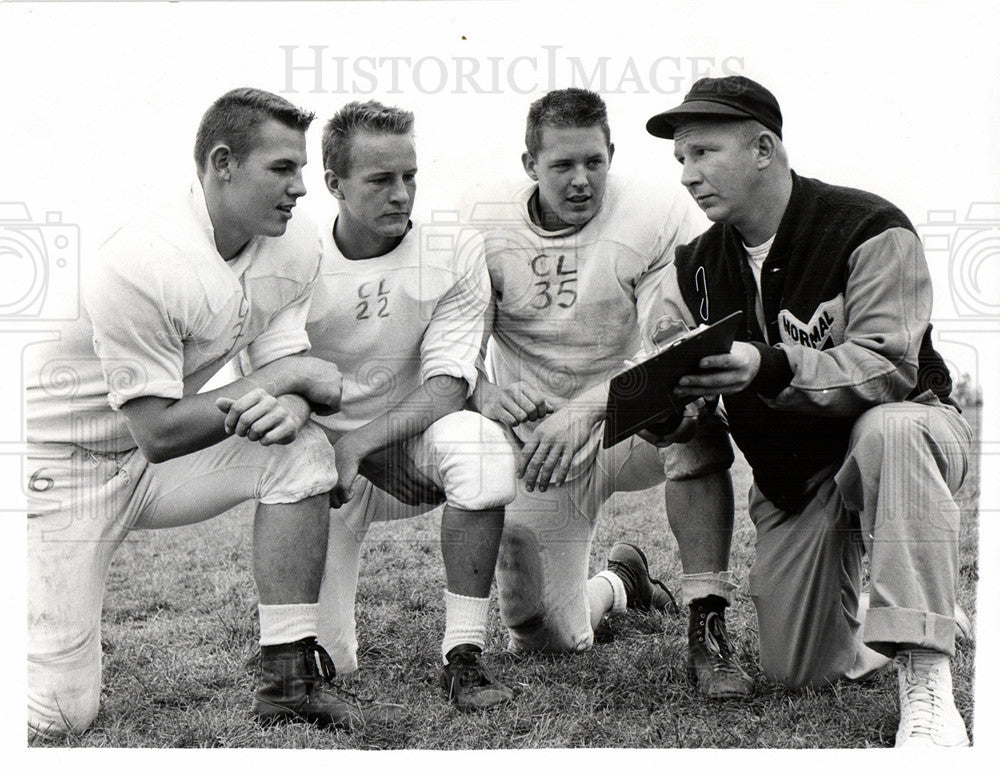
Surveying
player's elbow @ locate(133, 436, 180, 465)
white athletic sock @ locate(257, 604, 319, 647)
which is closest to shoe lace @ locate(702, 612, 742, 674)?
white athletic sock @ locate(257, 604, 319, 647)

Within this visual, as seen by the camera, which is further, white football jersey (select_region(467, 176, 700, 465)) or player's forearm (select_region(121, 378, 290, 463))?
white football jersey (select_region(467, 176, 700, 465))

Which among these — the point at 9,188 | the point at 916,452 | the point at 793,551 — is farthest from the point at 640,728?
the point at 9,188

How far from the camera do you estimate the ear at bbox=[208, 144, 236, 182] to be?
11.4 feet

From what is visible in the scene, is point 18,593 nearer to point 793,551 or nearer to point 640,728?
point 640,728

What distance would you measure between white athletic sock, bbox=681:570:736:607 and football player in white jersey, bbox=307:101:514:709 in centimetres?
64

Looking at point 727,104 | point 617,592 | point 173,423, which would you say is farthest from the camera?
point 617,592

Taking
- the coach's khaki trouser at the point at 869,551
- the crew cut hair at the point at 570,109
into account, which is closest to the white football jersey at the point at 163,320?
the crew cut hair at the point at 570,109

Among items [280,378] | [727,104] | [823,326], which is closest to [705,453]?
[823,326]

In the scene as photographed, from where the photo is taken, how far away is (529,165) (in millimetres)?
3887

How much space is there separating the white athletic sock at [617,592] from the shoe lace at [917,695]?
1.32 meters

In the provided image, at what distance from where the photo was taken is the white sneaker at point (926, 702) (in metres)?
3.16

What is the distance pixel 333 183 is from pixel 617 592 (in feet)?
5.91

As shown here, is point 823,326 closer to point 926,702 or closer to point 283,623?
point 926,702

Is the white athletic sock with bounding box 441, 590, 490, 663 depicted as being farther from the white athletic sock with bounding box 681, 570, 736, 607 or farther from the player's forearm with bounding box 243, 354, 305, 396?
the player's forearm with bounding box 243, 354, 305, 396
